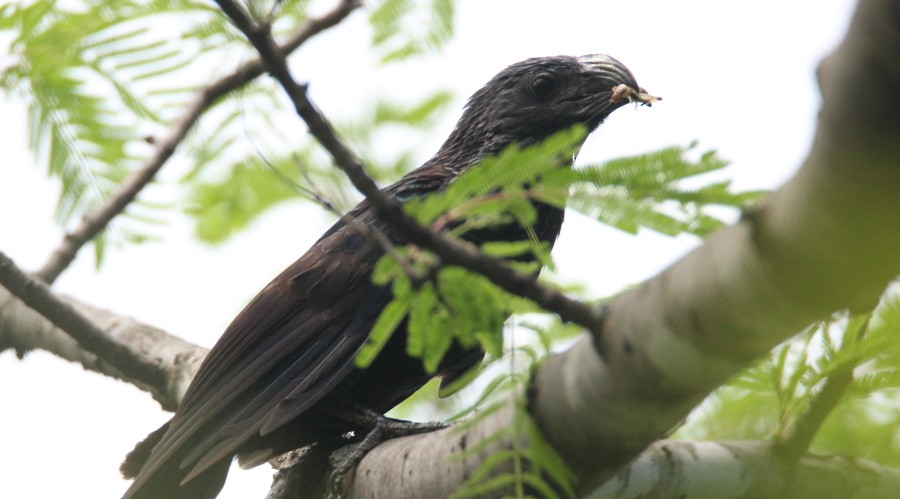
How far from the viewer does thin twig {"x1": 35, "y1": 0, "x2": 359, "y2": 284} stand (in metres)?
4.39

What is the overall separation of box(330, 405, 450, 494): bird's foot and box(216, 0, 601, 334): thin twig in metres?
1.49

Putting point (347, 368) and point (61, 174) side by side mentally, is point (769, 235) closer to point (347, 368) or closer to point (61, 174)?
point (347, 368)

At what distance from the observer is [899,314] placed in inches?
94.6

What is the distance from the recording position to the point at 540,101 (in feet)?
17.4

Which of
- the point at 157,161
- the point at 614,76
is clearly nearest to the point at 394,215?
the point at 157,161

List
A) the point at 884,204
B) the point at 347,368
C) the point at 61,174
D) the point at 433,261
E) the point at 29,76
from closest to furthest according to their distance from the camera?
1. the point at 884,204
2. the point at 433,261
3. the point at 347,368
4. the point at 29,76
5. the point at 61,174

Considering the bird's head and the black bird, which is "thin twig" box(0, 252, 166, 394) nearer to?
the black bird

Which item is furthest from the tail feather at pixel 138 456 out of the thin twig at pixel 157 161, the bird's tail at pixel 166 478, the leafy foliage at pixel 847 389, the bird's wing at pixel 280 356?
the leafy foliage at pixel 847 389

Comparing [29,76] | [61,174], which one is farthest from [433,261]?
[61,174]

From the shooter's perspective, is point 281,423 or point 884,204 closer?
point 884,204

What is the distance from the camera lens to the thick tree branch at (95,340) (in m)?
4.65

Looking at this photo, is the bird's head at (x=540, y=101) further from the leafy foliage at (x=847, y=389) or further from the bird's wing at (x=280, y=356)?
the leafy foliage at (x=847, y=389)

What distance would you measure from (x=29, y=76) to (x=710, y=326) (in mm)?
3579

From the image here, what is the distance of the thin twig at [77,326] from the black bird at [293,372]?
77 centimetres
